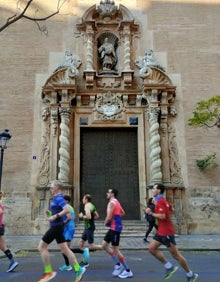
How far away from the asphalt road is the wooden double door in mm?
5575

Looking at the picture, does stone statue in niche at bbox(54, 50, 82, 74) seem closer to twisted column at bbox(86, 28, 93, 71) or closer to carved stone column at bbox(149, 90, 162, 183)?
twisted column at bbox(86, 28, 93, 71)

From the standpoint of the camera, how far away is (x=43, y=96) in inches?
635

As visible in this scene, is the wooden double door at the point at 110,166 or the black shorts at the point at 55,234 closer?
the black shorts at the point at 55,234

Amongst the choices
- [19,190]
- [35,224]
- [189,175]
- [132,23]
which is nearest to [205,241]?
[189,175]

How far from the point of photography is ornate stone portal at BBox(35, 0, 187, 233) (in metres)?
15.2

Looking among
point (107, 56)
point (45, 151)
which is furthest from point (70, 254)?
point (107, 56)

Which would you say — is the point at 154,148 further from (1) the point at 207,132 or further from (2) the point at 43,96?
(2) the point at 43,96

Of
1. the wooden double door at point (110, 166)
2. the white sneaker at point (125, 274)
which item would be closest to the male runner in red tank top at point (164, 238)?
the white sneaker at point (125, 274)

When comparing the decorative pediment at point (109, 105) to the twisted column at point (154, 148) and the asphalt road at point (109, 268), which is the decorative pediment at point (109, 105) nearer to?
the twisted column at point (154, 148)

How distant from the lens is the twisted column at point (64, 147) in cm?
1482

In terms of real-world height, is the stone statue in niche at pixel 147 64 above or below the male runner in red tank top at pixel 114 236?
above

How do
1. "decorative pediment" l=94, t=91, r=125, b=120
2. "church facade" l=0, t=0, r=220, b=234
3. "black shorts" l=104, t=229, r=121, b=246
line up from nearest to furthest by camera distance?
"black shorts" l=104, t=229, r=121, b=246, "church facade" l=0, t=0, r=220, b=234, "decorative pediment" l=94, t=91, r=125, b=120

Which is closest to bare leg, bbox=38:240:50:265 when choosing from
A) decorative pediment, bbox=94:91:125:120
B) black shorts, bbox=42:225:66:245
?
black shorts, bbox=42:225:66:245

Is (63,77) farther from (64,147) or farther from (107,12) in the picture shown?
(107,12)
